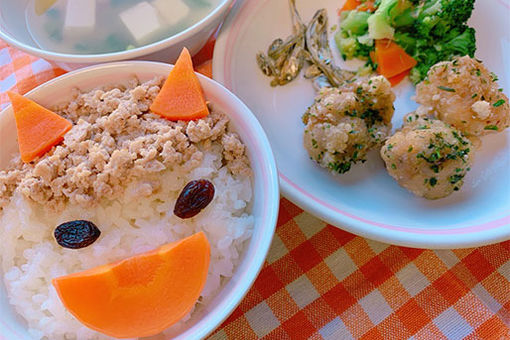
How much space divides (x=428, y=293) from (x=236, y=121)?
949 millimetres

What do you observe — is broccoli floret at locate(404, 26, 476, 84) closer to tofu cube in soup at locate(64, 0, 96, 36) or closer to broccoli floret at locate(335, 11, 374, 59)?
broccoli floret at locate(335, 11, 374, 59)

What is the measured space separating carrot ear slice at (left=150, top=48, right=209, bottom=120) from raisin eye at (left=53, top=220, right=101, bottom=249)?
0.43 meters

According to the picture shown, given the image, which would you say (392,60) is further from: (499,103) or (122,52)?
(122,52)

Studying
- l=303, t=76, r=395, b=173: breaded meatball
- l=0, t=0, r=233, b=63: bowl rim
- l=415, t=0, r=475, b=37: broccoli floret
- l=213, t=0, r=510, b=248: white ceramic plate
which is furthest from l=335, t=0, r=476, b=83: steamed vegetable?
l=0, t=0, r=233, b=63: bowl rim

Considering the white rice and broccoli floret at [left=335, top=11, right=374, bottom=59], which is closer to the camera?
the white rice

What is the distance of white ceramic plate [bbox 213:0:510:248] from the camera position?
59.2 inches

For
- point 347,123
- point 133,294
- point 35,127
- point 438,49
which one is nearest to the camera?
point 133,294

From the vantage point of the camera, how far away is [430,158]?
1.51 metres

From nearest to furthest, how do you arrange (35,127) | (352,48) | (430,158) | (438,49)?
(35,127) < (430,158) < (438,49) < (352,48)

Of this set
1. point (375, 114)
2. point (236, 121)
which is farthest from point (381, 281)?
point (236, 121)

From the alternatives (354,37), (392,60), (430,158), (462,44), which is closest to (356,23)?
(354,37)

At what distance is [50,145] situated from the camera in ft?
4.59

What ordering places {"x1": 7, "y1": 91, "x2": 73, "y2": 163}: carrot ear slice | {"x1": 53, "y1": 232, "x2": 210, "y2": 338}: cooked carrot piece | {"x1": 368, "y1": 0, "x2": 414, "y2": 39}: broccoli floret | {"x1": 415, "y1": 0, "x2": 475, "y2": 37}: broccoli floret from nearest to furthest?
1. {"x1": 53, "y1": 232, "x2": 210, "y2": 338}: cooked carrot piece
2. {"x1": 7, "y1": 91, "x2": 73, "y2": 163}: carrot ear slice
3. {"x1": 415, "y1": 0, "x2": 475, "y2": 37}: broccoli floret
4. {"x1": 368, "y1": 0, "x2": 414, "y2": 39}: broccoli floret

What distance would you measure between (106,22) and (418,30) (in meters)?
1.44
